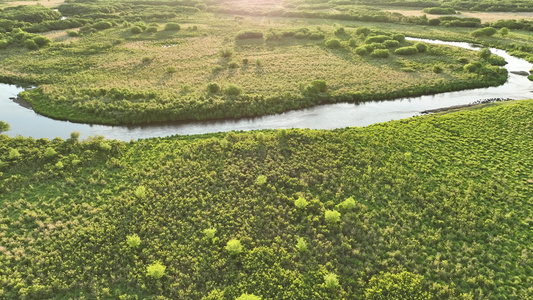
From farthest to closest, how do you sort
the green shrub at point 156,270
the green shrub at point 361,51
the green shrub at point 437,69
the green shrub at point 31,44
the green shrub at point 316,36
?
the green shrub at point 316,36 → the green shrub at point 31,44 → the green shrub at point 361,51 → the green shrub at point 437,69 → the green shrub at point 156,270

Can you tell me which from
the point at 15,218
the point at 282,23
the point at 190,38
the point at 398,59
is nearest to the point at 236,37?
the point at 190,38

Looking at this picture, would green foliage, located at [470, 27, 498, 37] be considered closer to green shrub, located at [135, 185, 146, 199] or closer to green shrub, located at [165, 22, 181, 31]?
green shrub, located at [165, 22, 181, 31]

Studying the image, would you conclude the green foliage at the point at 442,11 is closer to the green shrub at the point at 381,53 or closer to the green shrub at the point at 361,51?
the green shrub at the point at 381,53

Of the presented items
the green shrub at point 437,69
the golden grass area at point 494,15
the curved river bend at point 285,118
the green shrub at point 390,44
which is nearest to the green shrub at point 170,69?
the curved river bend at point 285,118

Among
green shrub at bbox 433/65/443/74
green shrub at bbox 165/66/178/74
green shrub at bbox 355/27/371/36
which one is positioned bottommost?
green shrub at bbox 165/66/178/74

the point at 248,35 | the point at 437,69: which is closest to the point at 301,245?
the point at 437,69

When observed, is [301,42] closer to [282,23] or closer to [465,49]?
[282,23]

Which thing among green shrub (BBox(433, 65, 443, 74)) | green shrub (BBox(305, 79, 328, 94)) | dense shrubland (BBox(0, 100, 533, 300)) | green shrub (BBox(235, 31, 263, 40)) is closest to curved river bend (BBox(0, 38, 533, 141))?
green shrub (BBox(305, 79, 328, 94))

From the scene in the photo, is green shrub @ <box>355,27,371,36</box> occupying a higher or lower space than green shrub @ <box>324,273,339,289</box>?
higher

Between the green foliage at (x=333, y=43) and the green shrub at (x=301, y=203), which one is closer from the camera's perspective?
the green shrub at (x=301, y=203)
